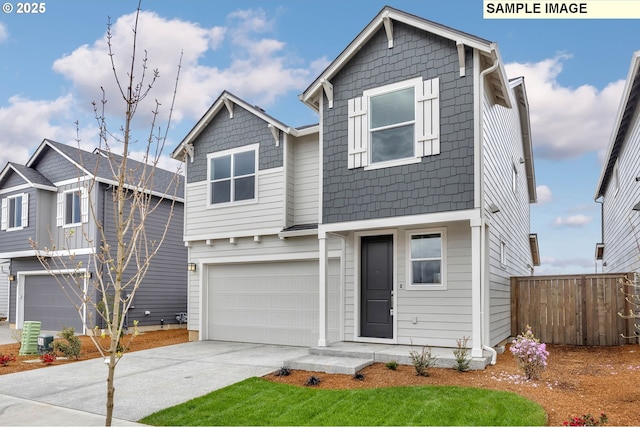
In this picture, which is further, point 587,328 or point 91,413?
point 587,328

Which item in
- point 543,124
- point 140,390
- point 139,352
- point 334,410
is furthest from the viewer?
point 543,124

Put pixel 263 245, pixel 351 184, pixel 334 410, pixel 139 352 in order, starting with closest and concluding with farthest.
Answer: pixel 334 410, pixel 351 184, pixel 139 352, pixel 263 245

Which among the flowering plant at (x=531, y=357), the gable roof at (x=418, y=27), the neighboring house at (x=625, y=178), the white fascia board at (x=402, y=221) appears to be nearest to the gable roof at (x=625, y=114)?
the neighboring house at (x=625, y=178)

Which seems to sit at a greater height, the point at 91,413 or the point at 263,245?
the point at 263,245

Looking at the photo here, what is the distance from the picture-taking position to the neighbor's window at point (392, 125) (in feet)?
30.7

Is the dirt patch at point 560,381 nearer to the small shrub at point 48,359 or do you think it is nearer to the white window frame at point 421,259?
the white window frame at point 421,259

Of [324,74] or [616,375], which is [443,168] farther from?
[616,375]

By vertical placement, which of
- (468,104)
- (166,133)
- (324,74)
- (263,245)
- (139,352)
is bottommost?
(139,352)

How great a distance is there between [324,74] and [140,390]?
22.8 ft

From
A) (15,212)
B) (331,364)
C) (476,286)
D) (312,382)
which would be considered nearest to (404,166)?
(476,286)

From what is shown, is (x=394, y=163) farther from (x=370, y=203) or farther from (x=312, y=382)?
(x=312, y=382)

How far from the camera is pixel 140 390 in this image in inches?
295

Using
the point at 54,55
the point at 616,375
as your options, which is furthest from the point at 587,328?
the point at 54,55

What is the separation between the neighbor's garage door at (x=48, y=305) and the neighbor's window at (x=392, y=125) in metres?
12.5
